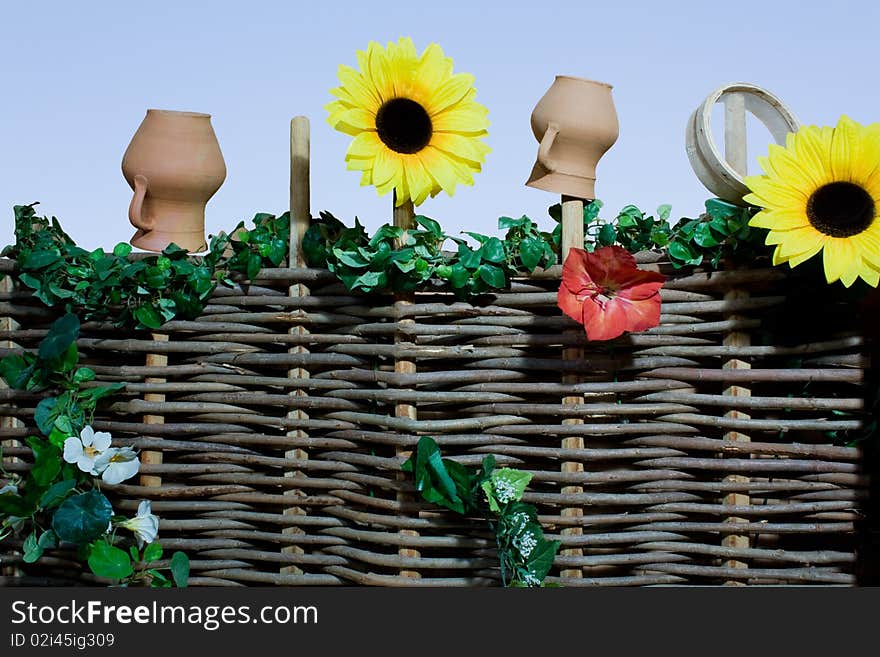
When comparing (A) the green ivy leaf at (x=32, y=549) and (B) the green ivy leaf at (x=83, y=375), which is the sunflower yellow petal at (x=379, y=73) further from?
(A) the green ivy leaf at (x=32, y=549)

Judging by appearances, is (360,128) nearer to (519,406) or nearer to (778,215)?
(519,406)

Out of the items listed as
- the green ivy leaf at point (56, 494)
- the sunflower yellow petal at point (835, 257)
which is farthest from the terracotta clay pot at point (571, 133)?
the green ivy leaf at point (56, 494)

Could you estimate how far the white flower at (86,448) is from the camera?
1420 millimetres

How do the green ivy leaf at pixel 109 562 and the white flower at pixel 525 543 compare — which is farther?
the green ivy leaf at pixel 109 562

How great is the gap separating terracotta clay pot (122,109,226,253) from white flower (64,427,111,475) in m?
0.30

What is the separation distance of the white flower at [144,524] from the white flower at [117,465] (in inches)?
2.1

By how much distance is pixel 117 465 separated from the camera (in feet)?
4.71

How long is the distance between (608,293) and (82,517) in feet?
2.75

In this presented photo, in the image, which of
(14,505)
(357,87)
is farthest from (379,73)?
(14,505)

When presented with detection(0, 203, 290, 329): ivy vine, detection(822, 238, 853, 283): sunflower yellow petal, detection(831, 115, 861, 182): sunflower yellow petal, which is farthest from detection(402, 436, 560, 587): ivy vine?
detection(831, 115, 861, 182): sunflower yellow petal

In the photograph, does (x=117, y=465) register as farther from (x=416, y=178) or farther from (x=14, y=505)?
(x=416, y=178)

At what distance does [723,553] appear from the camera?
1391 mm

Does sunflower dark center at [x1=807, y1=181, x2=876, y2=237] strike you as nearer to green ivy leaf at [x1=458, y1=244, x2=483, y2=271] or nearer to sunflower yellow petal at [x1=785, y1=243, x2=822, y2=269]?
sunflower yellow petal at [x1=785, y1=243, x2=822, y2=269]

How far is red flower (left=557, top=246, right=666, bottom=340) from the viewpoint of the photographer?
129 cm
